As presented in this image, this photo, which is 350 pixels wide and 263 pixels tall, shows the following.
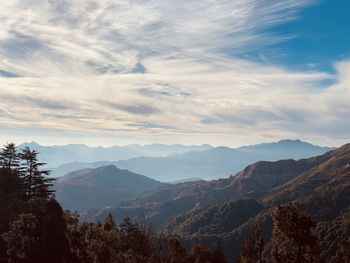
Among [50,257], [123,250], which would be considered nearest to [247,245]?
[123,250]

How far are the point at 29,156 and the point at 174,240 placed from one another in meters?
32.8

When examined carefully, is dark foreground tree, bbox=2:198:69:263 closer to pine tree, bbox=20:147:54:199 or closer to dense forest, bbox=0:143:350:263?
dense forest, bbox=0:143:350:263

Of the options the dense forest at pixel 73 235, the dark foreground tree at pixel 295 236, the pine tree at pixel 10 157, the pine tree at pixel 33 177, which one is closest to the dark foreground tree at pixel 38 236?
the dense forest at pixel 73 235

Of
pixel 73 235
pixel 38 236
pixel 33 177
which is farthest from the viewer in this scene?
pixel 33 177

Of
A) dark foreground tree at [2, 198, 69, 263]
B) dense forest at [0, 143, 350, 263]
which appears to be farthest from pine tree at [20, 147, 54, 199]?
dark foreground tree at [2, 198, 69, 263]

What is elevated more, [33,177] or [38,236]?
[33,177]

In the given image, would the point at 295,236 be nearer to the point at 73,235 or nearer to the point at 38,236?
the point at 73,235

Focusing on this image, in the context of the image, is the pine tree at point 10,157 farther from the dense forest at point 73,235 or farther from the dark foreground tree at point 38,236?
the dark foreground tree at point 38,236

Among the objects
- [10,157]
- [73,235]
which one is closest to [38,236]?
[73,235]

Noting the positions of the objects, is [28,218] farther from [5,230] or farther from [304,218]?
[304,218]

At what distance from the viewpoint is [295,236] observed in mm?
57656

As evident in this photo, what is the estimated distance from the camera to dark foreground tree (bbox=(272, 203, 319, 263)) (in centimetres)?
5741

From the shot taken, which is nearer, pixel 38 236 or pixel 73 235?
pixel 38 236

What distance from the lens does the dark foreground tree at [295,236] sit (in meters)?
57.4
